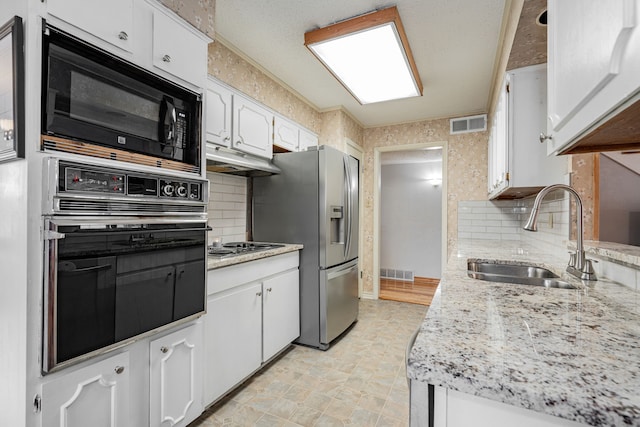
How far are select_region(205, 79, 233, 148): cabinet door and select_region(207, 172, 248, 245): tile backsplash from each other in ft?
1.43

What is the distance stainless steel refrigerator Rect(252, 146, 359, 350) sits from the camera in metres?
2.60

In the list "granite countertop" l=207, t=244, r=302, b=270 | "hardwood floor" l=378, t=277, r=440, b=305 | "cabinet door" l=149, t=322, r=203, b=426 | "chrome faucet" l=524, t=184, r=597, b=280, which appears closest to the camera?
"chrome faucet" l=524, t=184, r=597, b=280

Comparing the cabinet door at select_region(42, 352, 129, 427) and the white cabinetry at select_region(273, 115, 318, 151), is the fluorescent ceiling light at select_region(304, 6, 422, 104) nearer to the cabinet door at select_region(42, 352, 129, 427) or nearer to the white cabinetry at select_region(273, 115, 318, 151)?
the white cabinetry at select_region(273, 115, 318, 151)

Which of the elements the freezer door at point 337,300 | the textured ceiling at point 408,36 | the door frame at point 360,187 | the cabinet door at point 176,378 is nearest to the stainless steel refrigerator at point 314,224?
the freezer door at point 337,300

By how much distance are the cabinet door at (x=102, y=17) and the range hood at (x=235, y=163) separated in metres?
0.84

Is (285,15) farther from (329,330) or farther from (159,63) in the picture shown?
(329,330)

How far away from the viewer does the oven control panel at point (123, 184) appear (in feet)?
3.38

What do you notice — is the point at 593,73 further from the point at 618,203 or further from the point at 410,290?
the point at 410,290

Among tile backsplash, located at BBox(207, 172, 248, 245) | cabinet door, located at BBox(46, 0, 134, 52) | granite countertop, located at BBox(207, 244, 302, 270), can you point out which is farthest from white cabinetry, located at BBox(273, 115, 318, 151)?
cabinet door, located at BBox(46, 0, 134, 52)

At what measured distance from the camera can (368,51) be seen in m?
2.09

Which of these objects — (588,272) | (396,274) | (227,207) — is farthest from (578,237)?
(396,274)

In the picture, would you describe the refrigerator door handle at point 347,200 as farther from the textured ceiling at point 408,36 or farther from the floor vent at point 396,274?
the floor vent at point 396,274

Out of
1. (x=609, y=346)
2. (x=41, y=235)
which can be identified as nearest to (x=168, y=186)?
(x=41, y=235)

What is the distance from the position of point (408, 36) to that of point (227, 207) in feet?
6.50
